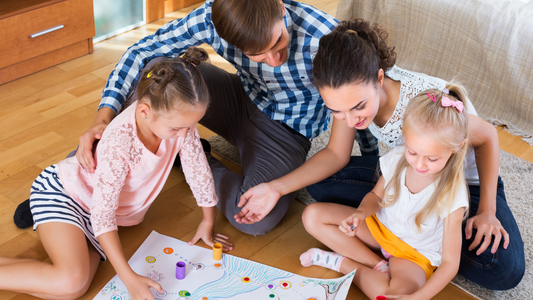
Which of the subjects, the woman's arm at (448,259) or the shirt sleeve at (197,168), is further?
the shirt sleeve at (197,168)

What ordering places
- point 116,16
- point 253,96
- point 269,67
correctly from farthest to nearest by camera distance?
point 116,16 < point 253,96 < point 269,67

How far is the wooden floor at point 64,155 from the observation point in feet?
4.18

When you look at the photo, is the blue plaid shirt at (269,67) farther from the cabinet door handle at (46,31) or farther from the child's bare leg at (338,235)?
the cabinet door handle at (46,31)

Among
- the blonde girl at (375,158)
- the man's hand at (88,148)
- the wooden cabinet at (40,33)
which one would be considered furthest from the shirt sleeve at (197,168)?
the wooden cabinet at (40,33)

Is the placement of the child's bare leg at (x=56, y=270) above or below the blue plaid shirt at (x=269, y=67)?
below

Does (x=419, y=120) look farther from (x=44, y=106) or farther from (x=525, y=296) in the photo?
(x=44, y=106)

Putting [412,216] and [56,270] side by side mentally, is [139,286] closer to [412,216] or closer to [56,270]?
[56,270]

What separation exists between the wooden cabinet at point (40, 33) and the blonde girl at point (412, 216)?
4.40 feet

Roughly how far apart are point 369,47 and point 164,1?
187cm

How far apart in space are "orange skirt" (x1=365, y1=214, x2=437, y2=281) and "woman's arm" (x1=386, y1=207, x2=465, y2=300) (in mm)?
79

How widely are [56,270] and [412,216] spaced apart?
2.70 feet

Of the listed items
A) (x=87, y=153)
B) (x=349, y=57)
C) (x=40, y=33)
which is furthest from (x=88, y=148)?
(x=40, y=33)

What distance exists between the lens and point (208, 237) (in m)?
1.30

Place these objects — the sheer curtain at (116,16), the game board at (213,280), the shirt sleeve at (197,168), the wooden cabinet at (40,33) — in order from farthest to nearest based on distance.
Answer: the sheer curtain at (116,16) → the wooden cabinet at (40,33) → the shirt sleeve at (197,168) → the game board at (213,280)
